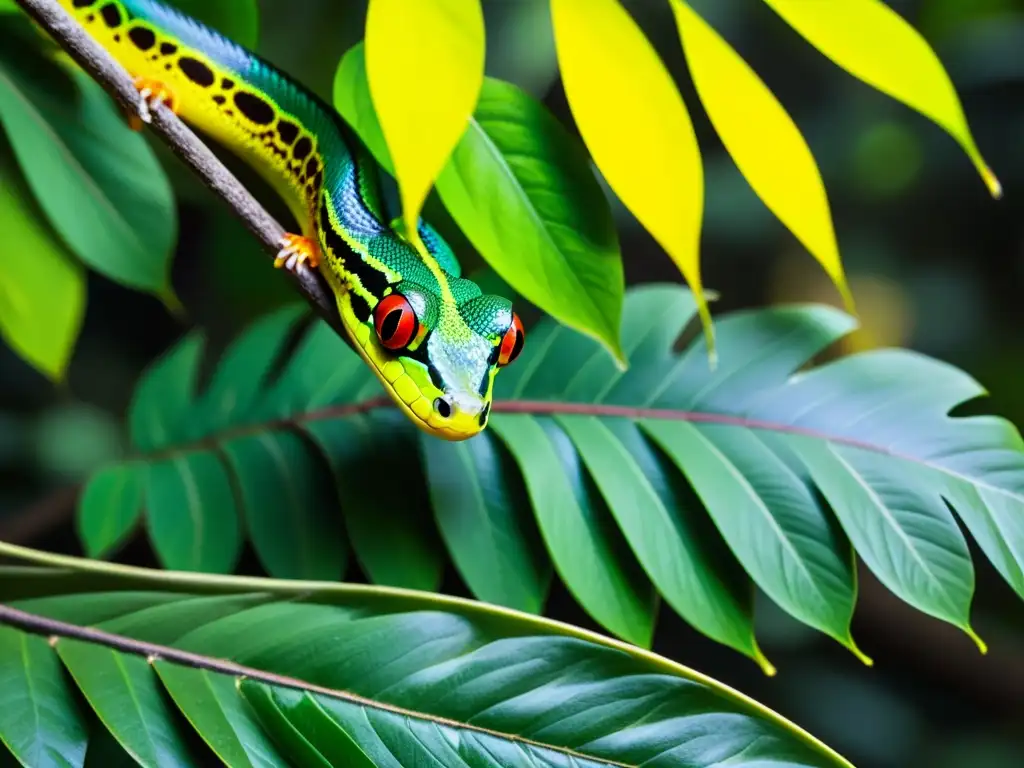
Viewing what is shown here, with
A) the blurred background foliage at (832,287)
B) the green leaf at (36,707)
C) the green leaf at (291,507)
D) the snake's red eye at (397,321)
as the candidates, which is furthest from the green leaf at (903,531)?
the blurred background foliage at (832,287)

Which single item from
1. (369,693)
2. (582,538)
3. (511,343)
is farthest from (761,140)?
(369,693)

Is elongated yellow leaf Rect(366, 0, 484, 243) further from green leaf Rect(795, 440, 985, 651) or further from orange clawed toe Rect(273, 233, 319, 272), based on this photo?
green leaf Rect(795, 440, 985, 651)

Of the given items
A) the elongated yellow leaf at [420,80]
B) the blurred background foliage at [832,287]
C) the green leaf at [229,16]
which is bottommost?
the blurred background foliage at [832,287]

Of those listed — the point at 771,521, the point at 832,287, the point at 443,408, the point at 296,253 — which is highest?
the point at 296,253

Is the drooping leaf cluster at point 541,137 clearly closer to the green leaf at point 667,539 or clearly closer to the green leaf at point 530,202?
the green leaf at point 530,202

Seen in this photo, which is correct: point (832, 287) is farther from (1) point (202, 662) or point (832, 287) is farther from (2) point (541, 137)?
(1) point (202, 662)

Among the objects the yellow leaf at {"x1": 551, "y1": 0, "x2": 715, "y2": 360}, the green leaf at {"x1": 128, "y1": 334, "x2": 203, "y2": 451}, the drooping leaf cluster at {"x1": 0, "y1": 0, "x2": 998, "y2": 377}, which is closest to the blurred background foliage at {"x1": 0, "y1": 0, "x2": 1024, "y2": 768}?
the green leaf at {"x1": 128, "y1": 334, "x2": 203, "y2": 451}

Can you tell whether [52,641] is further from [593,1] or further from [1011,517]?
[1011,517]
